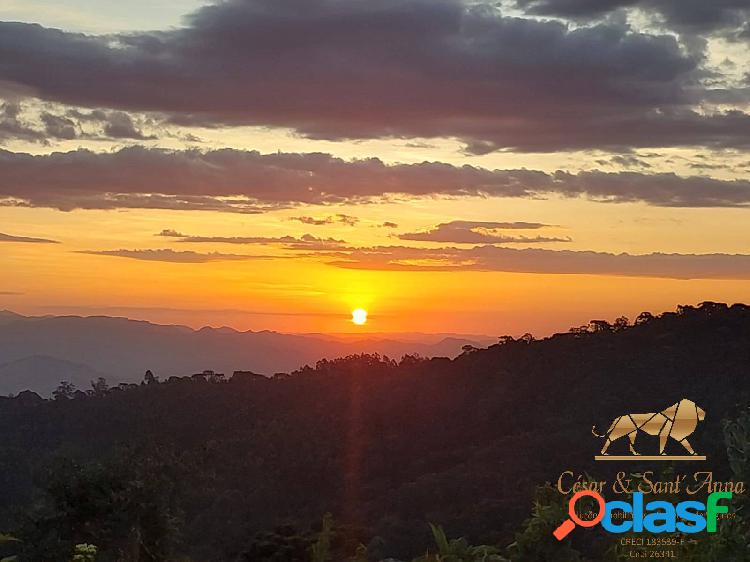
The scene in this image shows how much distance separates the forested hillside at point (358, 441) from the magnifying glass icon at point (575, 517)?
7.94 meters

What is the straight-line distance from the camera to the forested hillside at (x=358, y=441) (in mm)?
23094

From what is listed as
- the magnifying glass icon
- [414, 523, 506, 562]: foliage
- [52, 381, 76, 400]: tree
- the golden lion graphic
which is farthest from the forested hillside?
the magnifying glass icon

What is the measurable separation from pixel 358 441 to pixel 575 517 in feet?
127

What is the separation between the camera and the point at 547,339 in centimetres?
5591

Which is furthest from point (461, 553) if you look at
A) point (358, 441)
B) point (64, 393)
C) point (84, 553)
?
point (64, 393)

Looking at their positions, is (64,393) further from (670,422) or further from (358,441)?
(670,422)

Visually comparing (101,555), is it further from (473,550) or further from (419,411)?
(419,411)

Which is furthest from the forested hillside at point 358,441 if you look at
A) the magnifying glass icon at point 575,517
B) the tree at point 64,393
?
the magnifying glass icon at point 575,517

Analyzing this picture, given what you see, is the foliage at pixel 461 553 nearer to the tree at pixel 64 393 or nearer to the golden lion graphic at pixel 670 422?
the golden lion graphic at pixel 670 422

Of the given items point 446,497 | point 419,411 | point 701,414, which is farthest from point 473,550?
point 419,411

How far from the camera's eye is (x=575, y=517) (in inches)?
410

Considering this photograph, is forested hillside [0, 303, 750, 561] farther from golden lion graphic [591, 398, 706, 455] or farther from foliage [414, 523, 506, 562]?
foliage [414, 523, 506, 562]

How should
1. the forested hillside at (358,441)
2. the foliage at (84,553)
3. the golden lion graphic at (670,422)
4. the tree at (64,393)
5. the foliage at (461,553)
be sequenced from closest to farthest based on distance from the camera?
the foliage at (84,553) → the foliage at (461,553) → the golden lion graphic at (670,422) → the forested hillside at (358,441) → the tree at (64,393)

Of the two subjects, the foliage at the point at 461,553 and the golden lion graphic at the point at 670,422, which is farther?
the golden lion graphic at the point at 670,422
